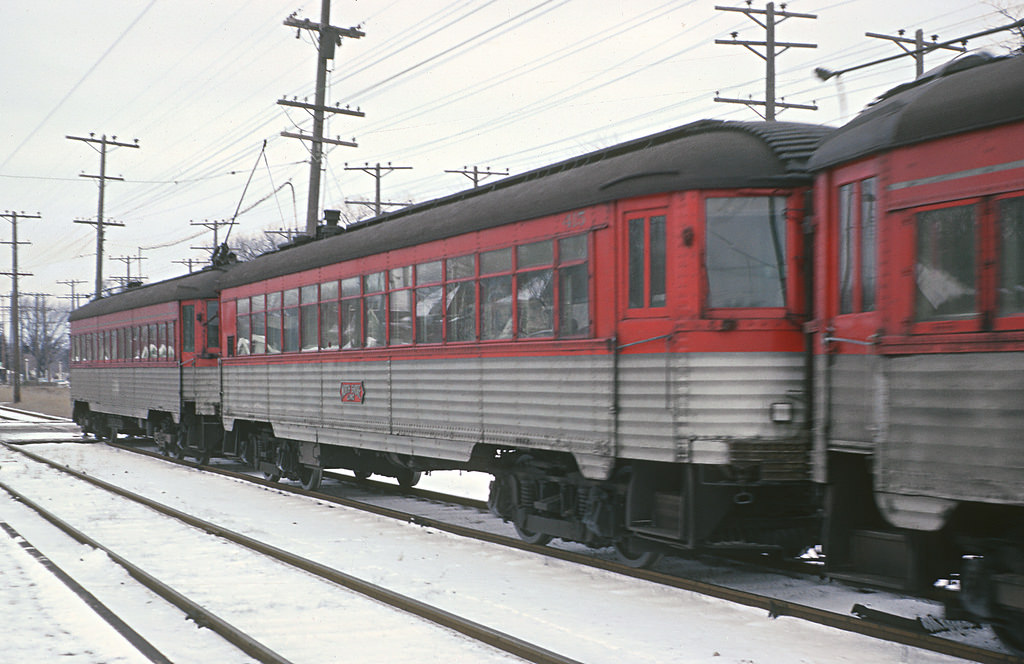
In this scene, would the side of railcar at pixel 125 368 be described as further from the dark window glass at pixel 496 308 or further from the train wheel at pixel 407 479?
the dark window glass at pixel 496 308

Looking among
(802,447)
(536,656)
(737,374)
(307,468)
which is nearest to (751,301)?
(737,374)

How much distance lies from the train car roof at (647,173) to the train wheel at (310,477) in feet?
15.3

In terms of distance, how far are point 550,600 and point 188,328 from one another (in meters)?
13.8

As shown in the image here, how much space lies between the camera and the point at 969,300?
5613 mm

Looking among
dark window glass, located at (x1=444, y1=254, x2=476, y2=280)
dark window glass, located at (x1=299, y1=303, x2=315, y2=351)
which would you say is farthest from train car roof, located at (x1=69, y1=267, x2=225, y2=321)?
dark window glass, located at (x1=444, y1=254, x2=476, y2=280)

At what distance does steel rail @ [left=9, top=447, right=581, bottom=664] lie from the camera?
5.90m

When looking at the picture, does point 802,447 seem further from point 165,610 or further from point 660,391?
point 165,610

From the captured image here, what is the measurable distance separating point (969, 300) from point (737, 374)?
2119mm

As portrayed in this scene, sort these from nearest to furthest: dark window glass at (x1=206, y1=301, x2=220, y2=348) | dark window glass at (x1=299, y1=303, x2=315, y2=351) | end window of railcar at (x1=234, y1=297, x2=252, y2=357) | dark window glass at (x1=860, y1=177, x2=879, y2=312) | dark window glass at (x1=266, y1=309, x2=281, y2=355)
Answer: dark window glass at (x1=860, y1=177, x2=879, y2=312), dark window glass at (x1=299, y1=303, x2=315, y2=351), dark window glass at (x1=266, y1=309, x2=281, y2=355), end window of railcar at (x1=234, y1=297, x2=252, y2=357), dark window glass at (x1=206, y1=301, x2=220, y2=348)

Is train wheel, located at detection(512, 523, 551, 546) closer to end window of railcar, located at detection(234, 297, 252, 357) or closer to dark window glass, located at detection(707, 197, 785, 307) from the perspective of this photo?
dark window glass, located at detection(707, 197, 785, 307)

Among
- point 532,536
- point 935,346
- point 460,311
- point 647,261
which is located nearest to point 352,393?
point 460,311

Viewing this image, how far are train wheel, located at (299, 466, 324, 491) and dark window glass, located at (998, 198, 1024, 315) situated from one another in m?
10.5

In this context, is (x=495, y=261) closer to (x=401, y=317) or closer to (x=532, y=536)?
(x=401, y=317)

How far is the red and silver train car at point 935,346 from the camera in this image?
17.6 feet
